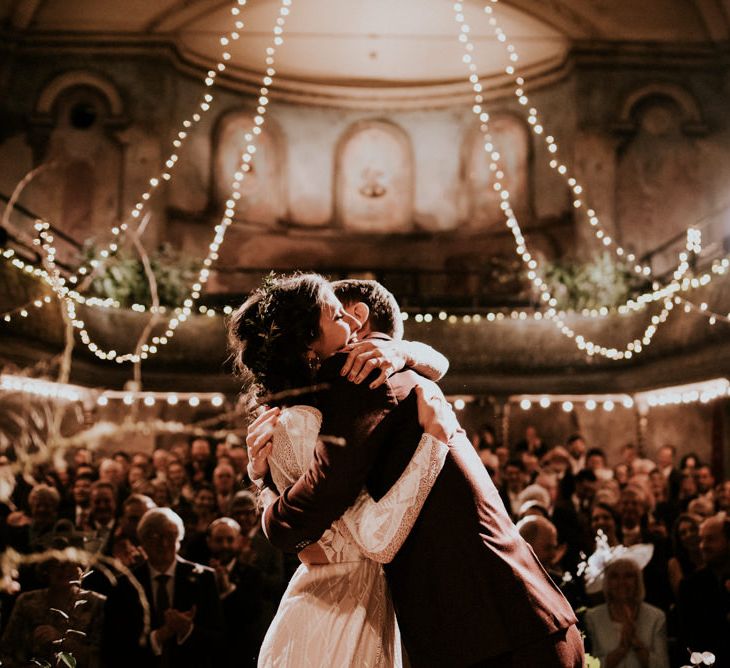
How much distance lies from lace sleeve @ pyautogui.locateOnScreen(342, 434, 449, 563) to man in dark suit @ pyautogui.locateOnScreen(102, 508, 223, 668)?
217 cm

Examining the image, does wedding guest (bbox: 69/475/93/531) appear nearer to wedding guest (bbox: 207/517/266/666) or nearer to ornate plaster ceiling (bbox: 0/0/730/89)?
wedding guest (bbox: 207/517/266/666)

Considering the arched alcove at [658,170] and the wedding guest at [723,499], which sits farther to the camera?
the arched alcove at [658,170]

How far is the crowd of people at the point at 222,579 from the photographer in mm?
4766

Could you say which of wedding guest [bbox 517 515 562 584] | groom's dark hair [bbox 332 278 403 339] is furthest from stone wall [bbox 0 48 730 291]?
groom's dark hair [bbox 332 278 403 339]

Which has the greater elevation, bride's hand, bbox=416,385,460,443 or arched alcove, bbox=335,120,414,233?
arched alcove, bbox=335,120,414,233

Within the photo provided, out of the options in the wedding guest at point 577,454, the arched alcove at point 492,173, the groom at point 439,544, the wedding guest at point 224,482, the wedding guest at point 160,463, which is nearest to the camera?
the groom at point 439,544

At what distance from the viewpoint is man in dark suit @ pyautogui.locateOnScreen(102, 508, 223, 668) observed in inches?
186

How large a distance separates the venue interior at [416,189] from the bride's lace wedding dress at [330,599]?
10265 millimetres

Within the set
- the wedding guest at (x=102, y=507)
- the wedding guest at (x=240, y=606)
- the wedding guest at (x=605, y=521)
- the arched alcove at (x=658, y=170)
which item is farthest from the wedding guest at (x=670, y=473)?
the arched alcove at (x=658, y=170)

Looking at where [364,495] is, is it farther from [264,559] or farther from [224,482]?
[224,482]

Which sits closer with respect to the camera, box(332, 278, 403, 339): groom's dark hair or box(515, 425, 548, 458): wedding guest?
box(332, 278, 403, 339): groom's dark hair

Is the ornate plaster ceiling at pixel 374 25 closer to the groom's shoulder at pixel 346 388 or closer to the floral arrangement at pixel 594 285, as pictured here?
the floral arrangement at pixel 594 285

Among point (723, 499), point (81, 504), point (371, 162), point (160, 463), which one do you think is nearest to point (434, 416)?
point (81, 504)

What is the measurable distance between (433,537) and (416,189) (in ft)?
61.7
